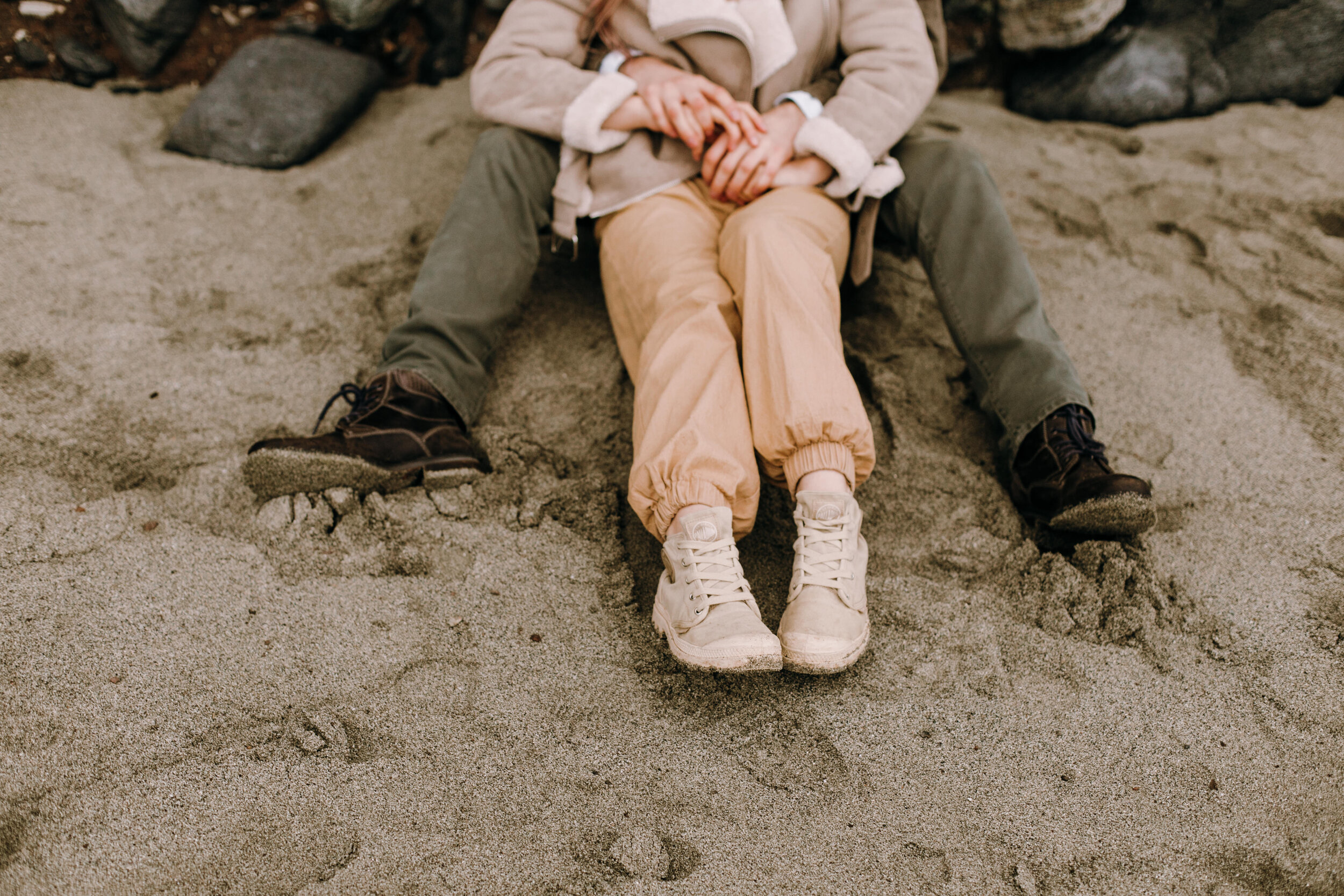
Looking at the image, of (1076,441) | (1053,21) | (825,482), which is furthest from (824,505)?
(1053,21)

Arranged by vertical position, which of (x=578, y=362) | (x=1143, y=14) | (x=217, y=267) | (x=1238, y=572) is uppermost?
(x=1143, y=14)

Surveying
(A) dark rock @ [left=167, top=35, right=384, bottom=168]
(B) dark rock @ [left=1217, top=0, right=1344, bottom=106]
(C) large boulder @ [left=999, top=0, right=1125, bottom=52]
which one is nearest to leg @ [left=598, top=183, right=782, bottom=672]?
(A) dark rock @ [left=167, top=35, right=384, bottom=168]

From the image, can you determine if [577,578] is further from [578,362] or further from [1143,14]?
[1143,14]

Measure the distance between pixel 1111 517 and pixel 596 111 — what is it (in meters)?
1.25

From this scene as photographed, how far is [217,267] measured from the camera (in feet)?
6.48

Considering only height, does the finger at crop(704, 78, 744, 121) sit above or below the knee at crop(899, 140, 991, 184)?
above

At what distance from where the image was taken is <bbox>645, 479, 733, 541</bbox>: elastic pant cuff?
1.18 m

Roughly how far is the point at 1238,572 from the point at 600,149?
1460 mm

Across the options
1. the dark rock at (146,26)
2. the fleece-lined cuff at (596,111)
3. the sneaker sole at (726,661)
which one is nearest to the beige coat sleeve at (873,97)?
the fleece-lined cuff at (596,111)

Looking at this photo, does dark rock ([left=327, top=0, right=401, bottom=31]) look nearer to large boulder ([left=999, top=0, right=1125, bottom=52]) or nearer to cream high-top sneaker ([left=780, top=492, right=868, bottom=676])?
large boulder ([left=999, top=0, right=1125, bottom=52])

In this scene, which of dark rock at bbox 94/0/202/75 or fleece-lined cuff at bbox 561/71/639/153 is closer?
fleece-lined cuff at bbox 561/71/639/153

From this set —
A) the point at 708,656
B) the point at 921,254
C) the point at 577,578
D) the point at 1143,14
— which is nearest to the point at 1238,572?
the point at 921,254

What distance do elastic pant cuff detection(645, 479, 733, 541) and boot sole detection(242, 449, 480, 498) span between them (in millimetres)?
476

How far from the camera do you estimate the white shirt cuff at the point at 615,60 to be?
1644 mm
